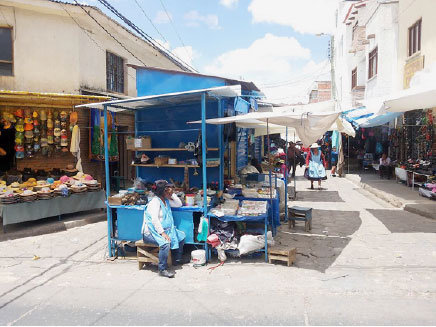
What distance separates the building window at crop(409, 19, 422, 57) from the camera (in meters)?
13.0

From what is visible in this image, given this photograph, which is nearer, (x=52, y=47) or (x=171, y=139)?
(x=171, y=139)

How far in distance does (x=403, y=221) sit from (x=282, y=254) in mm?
4566

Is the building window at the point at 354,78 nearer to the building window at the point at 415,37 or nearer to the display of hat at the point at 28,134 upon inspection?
the building window at the point at 415,37

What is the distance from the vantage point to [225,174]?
26.9ft

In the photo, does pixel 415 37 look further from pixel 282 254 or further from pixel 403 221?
pixel 282 254

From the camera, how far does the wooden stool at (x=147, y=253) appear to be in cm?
592

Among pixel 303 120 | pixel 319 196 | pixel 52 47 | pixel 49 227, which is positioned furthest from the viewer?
pixel 319 196

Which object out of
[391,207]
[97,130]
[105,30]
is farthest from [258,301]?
Answer: [105,30]

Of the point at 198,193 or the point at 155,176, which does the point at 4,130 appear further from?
the point at 198,193

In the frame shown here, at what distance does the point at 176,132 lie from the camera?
25.4 feet

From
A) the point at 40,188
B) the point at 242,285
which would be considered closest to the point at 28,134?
the point at 40,188

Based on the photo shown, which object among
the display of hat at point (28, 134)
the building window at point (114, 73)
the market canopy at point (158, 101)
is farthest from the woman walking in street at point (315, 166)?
the display of hat at point (28, 134)

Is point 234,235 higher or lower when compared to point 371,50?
lower

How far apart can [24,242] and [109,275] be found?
315cm
